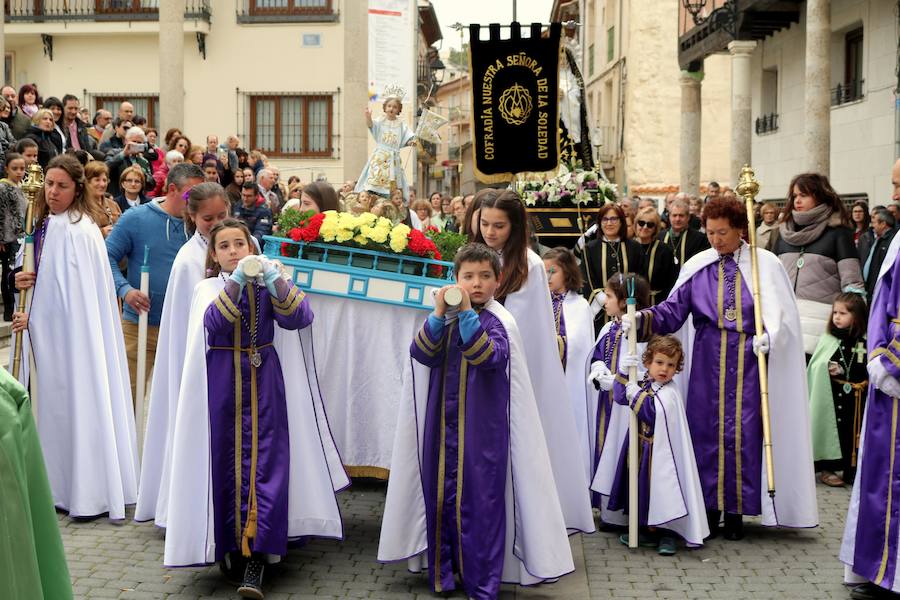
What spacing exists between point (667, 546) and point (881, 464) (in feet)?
4.60

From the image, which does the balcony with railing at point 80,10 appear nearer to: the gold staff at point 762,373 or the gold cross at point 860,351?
the gold cross at point 860,351

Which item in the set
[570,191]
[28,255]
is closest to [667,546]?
[28,255]

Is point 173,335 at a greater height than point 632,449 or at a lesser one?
greater

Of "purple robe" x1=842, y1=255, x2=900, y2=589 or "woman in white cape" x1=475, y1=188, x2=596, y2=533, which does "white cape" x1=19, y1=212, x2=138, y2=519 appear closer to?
"woman in white cape" x1=475, y1=188, x2=596, y2=533

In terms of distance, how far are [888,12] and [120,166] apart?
37.1 ft

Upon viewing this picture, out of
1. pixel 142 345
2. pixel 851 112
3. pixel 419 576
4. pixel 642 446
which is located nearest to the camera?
pixel 419 576

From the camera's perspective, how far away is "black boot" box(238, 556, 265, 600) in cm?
510

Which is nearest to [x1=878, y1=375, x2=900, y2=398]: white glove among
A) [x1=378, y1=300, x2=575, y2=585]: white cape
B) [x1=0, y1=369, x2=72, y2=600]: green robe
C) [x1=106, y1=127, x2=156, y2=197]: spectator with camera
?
[x1=378, y1=300, x2=575, y2=585]: white cape

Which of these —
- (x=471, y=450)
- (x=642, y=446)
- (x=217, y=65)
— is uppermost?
(x=217, y=65)

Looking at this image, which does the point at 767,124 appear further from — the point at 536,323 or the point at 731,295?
the point at 536,323

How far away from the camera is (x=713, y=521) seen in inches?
262

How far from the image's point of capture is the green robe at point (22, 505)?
2.05 m

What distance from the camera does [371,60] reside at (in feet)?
76.1

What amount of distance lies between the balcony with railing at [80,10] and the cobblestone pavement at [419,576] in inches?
1011
